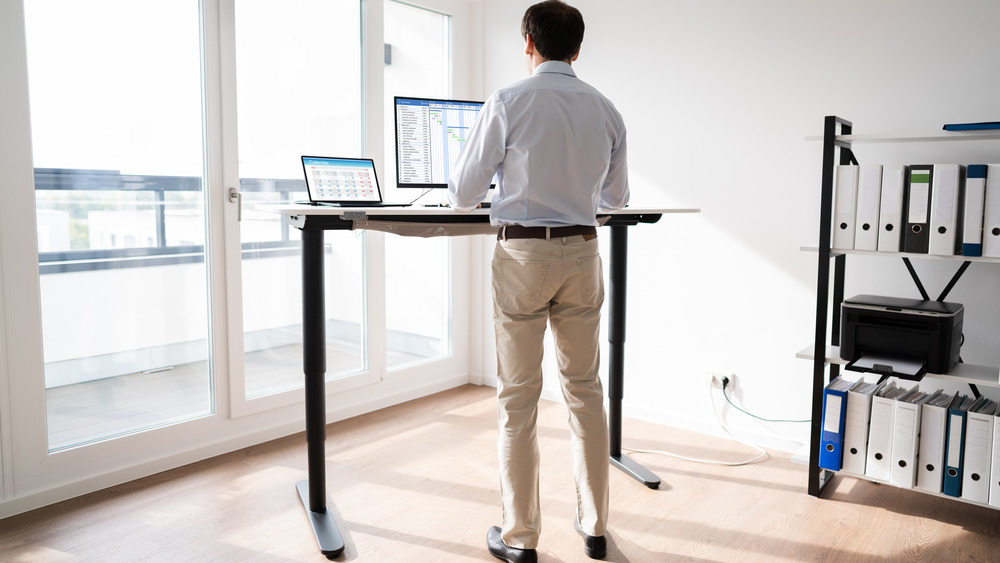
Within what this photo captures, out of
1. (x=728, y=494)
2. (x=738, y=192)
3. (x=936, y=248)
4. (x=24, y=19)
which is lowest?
(x=728, y=494)

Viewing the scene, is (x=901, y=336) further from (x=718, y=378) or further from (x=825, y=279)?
(x=718, y=378)

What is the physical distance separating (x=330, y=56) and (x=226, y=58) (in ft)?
1.82

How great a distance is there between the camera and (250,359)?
304 cm

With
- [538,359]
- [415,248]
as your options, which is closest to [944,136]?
[538,359]

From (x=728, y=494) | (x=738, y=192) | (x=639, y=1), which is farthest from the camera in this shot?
(x=639, y=1)

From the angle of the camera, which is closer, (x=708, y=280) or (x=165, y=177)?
(x=165, y=177)

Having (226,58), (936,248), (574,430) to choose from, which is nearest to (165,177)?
(226,58)

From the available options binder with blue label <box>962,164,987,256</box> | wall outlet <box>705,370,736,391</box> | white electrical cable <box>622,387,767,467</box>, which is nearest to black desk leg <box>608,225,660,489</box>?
white electrical cable <box>622,387,767,467</box>

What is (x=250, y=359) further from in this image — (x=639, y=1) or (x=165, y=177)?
(x=639, y=1)

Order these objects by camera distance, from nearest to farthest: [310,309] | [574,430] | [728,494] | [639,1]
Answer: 1. [574,430]
2. [310,309]
3. [728,494]
4. [639,1]

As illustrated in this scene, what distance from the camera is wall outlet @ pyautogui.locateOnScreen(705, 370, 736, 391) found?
3.10m

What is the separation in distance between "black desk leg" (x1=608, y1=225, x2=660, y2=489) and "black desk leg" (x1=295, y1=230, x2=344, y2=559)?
1093 mm

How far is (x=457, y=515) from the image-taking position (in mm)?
2340

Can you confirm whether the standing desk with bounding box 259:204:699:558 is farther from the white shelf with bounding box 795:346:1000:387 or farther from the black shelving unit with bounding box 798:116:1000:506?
the white shelf with bounding box 795:346:1000:387
